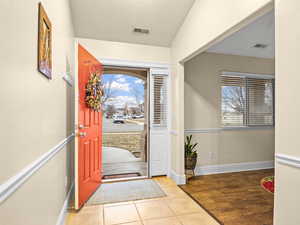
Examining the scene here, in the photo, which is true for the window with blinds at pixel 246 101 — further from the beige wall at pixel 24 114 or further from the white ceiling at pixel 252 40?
the beige wall at pixel 24 114

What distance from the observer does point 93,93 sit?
245 centimetres

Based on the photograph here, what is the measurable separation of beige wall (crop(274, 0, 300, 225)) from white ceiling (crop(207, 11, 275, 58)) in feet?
4.62

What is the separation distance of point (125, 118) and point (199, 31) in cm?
375

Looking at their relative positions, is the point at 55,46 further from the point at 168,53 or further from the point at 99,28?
the point at 168,53

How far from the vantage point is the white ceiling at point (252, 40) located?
2.50 m

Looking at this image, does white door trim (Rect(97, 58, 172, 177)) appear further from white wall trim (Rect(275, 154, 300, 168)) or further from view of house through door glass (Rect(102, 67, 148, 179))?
white wall trim (Rect(275, 154, 300, 168))

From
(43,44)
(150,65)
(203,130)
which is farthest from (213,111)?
(43,44)

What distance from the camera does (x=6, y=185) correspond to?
728 millimetres

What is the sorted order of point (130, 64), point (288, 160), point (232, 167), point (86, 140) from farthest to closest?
point (232, 167)
point (130, 64)
point (86, 140)
point (288, 160)

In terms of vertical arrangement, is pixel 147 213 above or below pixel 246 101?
below

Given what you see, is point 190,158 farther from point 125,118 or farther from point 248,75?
point 125,118

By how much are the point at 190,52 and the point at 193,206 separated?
84.7 inches

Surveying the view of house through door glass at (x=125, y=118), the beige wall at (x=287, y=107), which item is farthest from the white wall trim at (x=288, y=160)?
the view of house through door glass at (x=125, y=118)

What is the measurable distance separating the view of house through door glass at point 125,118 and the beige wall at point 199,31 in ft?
4.40
